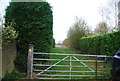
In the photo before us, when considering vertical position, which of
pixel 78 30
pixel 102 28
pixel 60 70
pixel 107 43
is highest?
pixel 102 28

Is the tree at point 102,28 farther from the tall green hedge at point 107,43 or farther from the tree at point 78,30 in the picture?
the tall green hedge at point 107,43

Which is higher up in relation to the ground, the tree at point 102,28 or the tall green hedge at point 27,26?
the tree at point 102,28

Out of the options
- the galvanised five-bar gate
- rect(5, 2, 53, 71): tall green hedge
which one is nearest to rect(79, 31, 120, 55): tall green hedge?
the galvanised five-bar gate

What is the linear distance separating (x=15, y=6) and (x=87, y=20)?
584 inches

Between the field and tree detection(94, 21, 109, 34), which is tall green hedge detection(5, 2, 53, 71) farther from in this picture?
tree detection(94, 21, 109, 34)

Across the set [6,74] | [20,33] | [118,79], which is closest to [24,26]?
[20,33]

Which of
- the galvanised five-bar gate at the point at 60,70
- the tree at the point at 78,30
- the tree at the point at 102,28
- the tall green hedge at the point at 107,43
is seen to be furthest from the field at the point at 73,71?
the tree at the point at 78,30

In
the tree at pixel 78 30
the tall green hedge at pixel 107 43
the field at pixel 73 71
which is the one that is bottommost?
the field at pixel 73 71

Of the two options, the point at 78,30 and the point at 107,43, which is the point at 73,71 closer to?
the point at 107,43

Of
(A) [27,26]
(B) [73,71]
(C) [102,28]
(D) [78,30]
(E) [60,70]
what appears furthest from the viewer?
(D) [78,30]

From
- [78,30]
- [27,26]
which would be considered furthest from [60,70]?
[78,30]

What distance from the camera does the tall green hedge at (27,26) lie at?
16.2 feet

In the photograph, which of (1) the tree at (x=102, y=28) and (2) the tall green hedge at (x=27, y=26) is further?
(1) the tree at (x=102, y=28)

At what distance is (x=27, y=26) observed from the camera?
4.86 m
